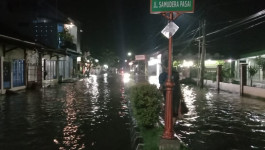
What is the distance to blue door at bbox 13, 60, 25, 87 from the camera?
2427 cm

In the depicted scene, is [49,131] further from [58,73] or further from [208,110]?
[58,73]

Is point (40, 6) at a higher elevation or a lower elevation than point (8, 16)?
higher

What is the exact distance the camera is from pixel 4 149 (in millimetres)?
6949

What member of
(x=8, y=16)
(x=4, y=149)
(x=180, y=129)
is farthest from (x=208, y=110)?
(x=8, y=16)

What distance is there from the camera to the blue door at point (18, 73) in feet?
79.6

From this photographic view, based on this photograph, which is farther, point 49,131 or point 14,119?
point 14,119

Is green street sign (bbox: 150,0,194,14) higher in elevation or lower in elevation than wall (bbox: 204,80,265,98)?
higher

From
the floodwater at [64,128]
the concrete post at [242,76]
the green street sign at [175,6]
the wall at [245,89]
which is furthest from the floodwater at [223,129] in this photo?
the concrete post at [242,76]

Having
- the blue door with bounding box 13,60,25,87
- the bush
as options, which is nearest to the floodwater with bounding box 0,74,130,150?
the bush

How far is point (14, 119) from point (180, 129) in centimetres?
589

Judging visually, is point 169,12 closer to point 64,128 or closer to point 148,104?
point 148,104

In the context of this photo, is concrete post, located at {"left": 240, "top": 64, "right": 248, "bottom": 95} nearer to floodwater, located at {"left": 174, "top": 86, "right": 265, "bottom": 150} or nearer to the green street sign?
floodwater, located at {"left": 174, "top": 86, "right": 265, "bottom": 150}

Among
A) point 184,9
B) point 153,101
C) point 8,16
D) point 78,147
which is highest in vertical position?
point 8,16

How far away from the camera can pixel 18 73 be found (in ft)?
81.9
